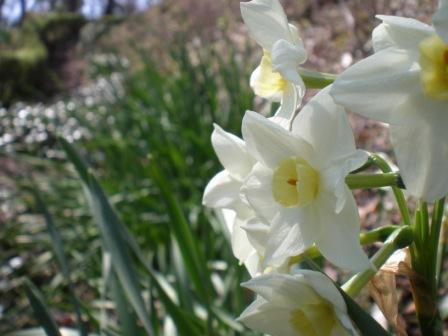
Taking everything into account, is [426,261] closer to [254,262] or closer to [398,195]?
[398,195]

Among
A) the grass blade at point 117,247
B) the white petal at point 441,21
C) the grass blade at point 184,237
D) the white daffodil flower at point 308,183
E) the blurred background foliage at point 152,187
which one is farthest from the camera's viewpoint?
the blurred background foliage at point 152,187

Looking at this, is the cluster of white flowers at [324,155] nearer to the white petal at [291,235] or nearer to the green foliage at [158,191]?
the white petal at [291,235]

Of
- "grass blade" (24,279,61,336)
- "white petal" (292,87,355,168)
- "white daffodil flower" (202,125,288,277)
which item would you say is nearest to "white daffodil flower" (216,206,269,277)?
"white daffodil flower" (202,125,288,277)

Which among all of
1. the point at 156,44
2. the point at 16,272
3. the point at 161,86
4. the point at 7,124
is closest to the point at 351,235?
the point at 16,272

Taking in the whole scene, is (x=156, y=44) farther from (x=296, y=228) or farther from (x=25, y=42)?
(x=25, y=42)

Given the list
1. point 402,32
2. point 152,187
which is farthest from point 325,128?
point 152,187

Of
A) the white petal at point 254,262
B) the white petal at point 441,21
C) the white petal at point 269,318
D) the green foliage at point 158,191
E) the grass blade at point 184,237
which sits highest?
the white petal at point 441,21

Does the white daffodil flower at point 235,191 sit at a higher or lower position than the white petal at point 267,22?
lower

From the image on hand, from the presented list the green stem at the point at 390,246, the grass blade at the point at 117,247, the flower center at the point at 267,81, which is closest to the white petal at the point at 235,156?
the flower center at the point at 267,81
